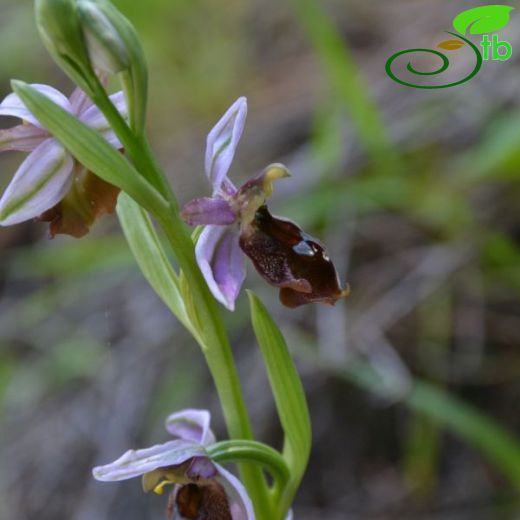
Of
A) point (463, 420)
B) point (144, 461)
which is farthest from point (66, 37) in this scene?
point (463, 420)

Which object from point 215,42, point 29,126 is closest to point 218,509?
point 29,126

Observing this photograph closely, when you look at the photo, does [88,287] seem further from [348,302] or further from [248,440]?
[248,440]

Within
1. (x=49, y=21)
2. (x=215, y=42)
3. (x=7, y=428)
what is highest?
(x=49, y=21)

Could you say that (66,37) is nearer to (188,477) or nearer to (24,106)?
(24,106)

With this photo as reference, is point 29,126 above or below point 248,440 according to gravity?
above

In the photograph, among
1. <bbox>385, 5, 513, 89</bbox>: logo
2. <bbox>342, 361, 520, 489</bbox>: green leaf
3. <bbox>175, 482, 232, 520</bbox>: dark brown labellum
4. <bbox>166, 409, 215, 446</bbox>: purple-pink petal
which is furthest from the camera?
<bbox>385, 5, 513, 89</bbox>: logo

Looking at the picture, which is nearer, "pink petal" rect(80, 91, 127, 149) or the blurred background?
"pink petal" rect(80, 91, 127, 149)

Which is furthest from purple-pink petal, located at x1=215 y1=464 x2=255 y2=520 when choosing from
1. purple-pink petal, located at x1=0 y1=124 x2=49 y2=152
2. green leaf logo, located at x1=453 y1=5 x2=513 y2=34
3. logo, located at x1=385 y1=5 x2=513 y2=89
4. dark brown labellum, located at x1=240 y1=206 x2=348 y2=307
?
green leaf logo, located at x1=453 y1=5 x2=513 y2=34

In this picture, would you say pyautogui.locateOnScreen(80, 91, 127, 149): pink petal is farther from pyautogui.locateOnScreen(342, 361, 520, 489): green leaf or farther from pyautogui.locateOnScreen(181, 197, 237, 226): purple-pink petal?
Result: pyautogui.locateOnScreen(342, 361, 520, 489): green leaf
